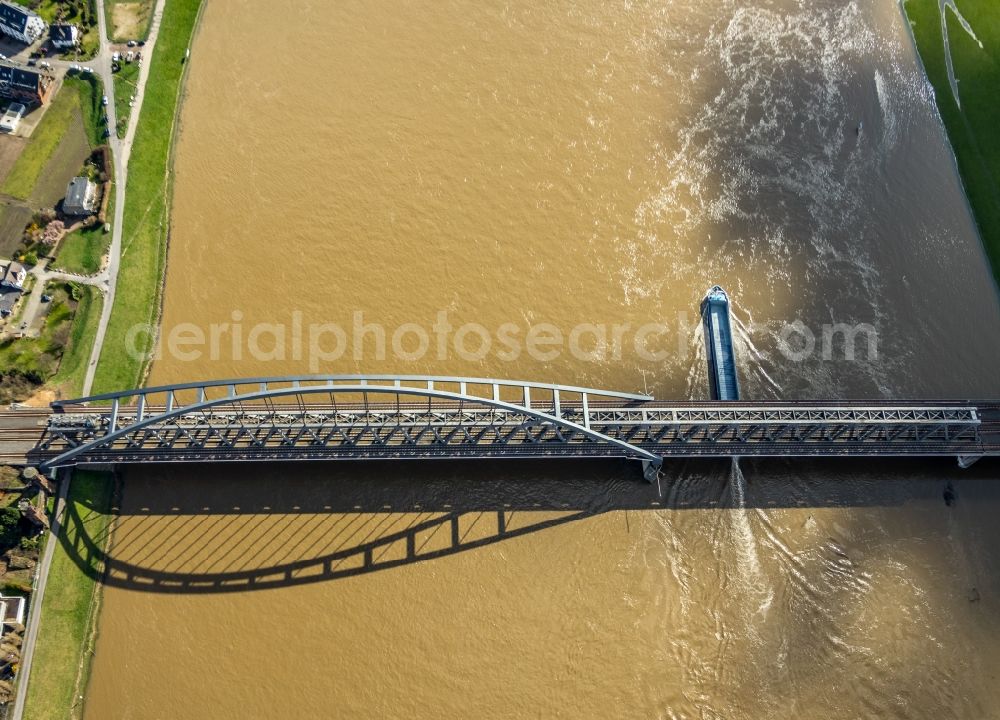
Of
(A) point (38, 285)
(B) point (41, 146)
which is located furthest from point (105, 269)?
(B) point (41, 146)

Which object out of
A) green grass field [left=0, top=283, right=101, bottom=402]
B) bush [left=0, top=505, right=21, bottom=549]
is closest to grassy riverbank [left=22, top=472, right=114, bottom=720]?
bush [left=0, top=505, right=21, bottom=549]

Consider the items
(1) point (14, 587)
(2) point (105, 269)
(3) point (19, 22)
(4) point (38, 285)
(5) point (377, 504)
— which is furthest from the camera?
(3) point (19, 22)

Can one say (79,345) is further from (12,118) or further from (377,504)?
(377,504)

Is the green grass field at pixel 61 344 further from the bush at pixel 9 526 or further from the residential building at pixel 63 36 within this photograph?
the residential building at pixel 63 36

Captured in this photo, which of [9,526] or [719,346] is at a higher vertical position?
[719,346]

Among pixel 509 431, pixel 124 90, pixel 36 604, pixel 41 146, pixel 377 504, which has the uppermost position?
pixel 124 90

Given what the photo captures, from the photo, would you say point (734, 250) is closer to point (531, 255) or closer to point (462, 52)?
point (531, 255)

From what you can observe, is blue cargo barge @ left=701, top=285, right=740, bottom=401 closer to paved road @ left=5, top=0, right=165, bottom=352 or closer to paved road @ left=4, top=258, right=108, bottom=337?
paved road @ left=5, top=0, right=165, bottom=352
